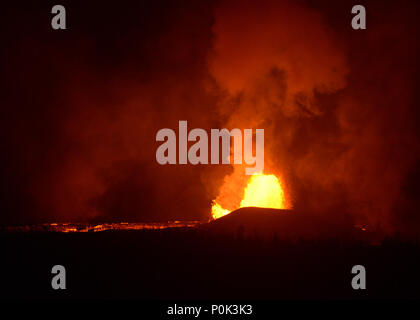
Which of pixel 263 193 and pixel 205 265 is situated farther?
pixel 263 193

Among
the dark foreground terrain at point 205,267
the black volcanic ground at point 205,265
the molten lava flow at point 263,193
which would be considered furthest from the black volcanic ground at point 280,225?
the molten lava flow at point 263,193

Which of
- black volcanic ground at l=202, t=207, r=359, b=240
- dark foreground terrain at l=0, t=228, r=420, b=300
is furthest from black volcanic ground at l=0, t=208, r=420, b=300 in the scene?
black volcanic ground at l=202, t=207, r=359, b=240

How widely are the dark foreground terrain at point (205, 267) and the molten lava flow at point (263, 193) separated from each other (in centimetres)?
702

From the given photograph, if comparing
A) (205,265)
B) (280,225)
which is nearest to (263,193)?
(280,225)

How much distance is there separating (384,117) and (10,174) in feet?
76.8

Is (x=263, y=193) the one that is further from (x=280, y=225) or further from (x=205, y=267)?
(x=205, y=267)

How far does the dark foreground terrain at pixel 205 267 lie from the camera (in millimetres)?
13742

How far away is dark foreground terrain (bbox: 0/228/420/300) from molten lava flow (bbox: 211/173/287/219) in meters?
7.02

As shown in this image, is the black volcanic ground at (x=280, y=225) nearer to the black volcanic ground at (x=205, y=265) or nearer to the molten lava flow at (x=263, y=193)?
the black volcanic ground at (x=205, y=265)

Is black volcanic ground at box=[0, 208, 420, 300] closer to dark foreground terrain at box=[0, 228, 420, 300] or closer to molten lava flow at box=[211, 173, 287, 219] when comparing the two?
dark foreground terrain at box=[0, 228, 420, 300]

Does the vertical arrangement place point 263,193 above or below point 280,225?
above

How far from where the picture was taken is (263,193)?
25656mm

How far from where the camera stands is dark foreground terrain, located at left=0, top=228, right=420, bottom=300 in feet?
45.1

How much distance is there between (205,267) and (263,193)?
36.5ft
